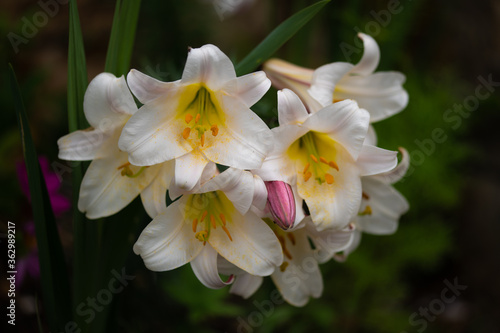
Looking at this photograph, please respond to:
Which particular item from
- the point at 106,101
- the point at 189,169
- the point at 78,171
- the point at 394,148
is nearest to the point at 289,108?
the point at 189,169

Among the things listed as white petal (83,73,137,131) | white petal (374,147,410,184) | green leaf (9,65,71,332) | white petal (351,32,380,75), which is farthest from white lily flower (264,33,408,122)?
green leaf (9,65,71,332)

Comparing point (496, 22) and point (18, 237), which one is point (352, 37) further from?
point (18, 237)

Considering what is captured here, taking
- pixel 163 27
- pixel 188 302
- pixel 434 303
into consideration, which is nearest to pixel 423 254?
pixel 434 303

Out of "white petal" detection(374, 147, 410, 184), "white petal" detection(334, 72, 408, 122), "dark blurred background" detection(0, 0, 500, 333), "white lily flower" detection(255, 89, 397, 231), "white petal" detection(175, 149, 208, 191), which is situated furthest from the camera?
"dark blurred background" detection(0, 0, 500, 333)

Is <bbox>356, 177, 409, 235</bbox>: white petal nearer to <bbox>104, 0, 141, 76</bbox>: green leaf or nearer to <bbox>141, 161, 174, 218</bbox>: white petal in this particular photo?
<bbox>141, 161, 174, 218</bbox>: white petal

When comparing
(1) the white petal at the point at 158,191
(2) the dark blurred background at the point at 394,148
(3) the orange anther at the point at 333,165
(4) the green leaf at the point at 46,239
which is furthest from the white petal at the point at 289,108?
(2) the dark blurred background at the point at 394,148
